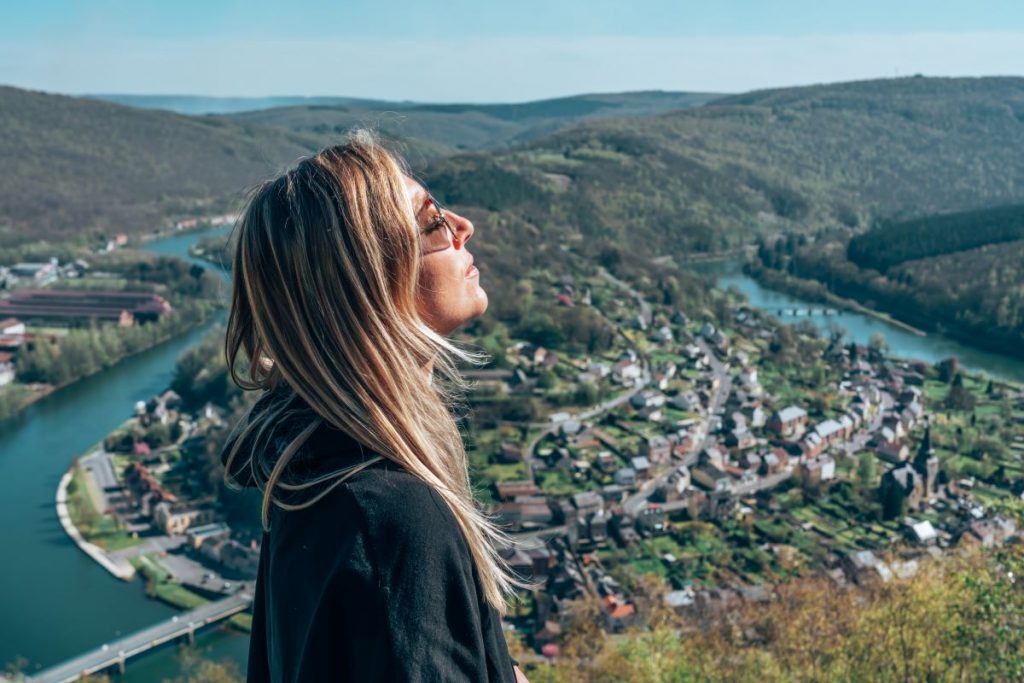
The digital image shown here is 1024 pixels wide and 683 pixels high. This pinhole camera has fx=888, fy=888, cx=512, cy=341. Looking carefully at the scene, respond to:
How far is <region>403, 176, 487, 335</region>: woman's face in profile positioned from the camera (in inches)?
24.1

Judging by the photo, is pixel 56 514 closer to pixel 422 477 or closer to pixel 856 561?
pixel 856 561

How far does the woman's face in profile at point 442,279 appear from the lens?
61 cm

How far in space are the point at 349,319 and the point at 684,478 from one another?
1019 centimetres

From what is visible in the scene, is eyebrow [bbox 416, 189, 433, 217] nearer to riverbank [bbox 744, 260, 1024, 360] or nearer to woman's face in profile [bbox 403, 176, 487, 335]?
woman's face in profile [bbox 403, 176, 487, 335]

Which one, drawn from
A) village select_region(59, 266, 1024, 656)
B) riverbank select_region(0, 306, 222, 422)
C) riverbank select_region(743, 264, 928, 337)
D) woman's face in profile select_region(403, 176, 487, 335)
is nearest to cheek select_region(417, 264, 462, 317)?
woman's face in profile select_region(403, 176, 487, 335)

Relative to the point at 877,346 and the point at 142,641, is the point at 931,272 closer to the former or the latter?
the point at 877,346

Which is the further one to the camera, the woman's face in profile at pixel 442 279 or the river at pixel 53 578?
the river at pixel 53 578

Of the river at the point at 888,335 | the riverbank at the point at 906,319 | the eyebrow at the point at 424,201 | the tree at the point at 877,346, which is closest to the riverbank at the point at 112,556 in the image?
the eyebrow at the point at 424,201

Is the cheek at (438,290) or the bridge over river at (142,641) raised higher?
the cheek at (438,290)

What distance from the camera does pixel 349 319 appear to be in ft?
1.81

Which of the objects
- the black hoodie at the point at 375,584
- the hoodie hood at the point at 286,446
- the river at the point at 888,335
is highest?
the hoodie hood at the point at 286,446

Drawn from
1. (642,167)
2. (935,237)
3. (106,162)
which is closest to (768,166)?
(642,167)

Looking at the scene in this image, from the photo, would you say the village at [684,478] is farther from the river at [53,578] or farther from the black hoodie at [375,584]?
the black hoodie at [375,584]

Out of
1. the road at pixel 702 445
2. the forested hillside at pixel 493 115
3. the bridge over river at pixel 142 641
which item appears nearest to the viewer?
the bridge over river at pixel 142 641
